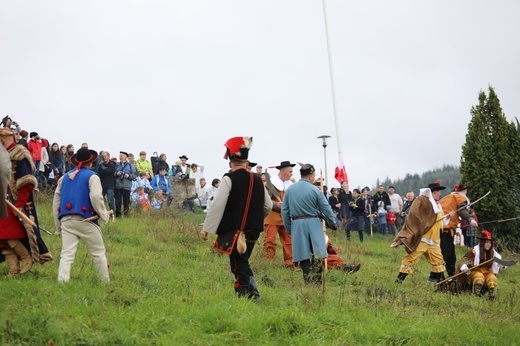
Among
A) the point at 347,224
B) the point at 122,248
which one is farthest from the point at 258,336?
the point at 347,224

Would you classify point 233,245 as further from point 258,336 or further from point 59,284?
point 59,284

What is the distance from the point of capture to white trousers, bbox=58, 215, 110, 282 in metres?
9.90

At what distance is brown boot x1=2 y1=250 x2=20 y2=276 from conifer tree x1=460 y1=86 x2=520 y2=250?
16473 millimetres

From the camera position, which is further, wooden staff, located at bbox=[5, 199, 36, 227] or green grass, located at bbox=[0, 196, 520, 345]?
wooden staff, located at bbox=[5, 199, 36, 227]

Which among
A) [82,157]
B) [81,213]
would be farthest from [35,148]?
[81,213]

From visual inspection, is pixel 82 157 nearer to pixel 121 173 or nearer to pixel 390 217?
pixel 121 173

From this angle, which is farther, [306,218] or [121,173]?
[121,173]

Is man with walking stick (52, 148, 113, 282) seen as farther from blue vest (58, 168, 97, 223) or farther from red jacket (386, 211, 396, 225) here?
red jacket (386, 211, 396, 225)

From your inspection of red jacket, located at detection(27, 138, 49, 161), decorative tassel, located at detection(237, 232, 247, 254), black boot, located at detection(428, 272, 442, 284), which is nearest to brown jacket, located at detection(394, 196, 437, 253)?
black boot, located at detection(428, 272, 442, 284)

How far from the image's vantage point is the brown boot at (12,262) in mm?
10148

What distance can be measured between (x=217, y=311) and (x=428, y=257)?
698 cm

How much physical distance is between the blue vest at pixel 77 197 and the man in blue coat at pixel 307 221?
3527 millimetres

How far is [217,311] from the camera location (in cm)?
816

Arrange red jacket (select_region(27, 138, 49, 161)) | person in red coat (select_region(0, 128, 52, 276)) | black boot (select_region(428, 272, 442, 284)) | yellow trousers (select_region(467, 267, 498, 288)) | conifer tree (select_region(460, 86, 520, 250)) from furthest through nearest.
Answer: conifer tree (select_region(460, 86, 520, 250)) → red jacket (select_region(27, 138, 49, 161)) → black boot (select_region(428, 272, 442, 284)) → yellow trousers (select_region(467, 267, 498, 288)) → person in red coat (select_region(0, 128, 52, 276))
